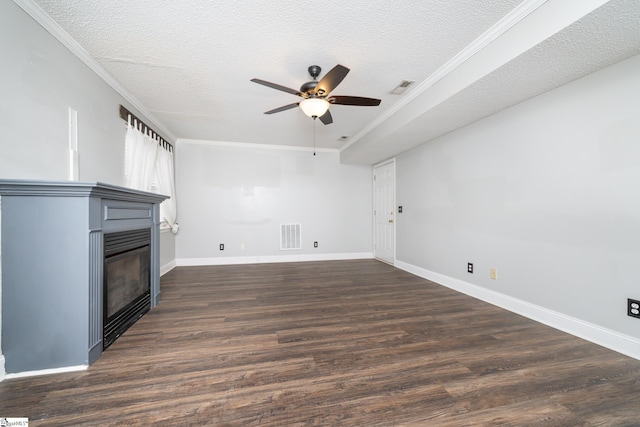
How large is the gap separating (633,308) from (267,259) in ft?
15.7

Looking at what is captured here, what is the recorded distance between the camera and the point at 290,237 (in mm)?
5324

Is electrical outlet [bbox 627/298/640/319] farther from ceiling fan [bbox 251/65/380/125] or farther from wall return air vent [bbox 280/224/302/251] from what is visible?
wall return air vent [bbox 280/224/302/251]

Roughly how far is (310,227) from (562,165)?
4.08 metres

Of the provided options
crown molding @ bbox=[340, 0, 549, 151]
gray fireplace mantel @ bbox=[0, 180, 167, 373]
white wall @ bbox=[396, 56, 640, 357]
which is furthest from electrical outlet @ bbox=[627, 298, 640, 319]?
gray fireplace mantel @ bbox=[0, 180, 167, 373]

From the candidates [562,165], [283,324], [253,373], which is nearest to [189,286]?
[283,324]

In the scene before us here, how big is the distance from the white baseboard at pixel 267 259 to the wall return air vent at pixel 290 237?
212mm

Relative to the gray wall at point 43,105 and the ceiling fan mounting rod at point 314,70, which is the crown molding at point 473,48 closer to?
the ceiling fan mounting rod at point 314,70

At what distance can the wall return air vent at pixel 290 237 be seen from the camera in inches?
208

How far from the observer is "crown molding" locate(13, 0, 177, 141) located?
173 centimetres

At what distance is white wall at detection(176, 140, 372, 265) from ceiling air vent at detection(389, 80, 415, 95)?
8.86ft

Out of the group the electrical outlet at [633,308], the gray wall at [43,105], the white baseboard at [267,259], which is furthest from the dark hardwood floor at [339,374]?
the white baseboard at [267,259]

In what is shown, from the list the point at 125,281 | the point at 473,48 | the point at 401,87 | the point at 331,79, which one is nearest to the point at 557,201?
the point at 473,48

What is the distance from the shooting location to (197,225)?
4.89m

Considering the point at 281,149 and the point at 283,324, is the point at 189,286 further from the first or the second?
the point at 281,149
